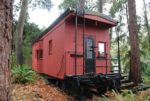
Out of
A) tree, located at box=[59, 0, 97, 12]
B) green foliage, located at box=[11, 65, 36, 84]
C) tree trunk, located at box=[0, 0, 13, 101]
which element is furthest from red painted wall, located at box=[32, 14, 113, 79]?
tree, located at box=[59, 0, 97, 12]

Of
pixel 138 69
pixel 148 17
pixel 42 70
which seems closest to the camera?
pixel 138 69

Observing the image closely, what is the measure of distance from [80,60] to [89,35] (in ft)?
5.13

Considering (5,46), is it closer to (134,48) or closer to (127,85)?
(127,85)

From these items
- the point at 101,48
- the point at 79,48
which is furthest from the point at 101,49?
the point at 79,48

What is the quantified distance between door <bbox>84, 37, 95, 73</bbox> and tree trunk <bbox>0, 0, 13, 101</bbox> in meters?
9.24

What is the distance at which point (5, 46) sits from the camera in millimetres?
1974

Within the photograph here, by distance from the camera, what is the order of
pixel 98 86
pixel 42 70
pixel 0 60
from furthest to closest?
pixel 42 70 < pixel 98 86 < pixel 0 60

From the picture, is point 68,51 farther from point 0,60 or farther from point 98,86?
point 0,60

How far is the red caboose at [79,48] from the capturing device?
33.6 ft

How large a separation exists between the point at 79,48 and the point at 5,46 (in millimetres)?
9047

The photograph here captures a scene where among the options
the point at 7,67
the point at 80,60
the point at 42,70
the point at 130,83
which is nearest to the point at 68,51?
the point at 80,60

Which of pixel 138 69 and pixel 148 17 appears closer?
pixel 138 69

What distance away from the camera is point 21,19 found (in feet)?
51.5

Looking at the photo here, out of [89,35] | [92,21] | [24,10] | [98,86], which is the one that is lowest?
[98,86]
